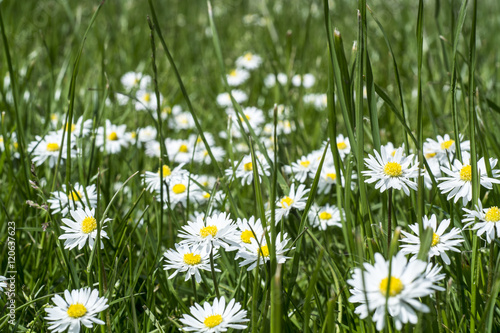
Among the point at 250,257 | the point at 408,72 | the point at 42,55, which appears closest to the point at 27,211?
the point at 250,257

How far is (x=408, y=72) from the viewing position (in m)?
3.20

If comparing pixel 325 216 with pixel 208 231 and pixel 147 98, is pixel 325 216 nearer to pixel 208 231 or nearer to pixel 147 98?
pixel 208 231

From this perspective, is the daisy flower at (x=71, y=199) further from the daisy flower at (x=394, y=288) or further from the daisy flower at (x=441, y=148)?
the daisy flower at (x=441, y=148)

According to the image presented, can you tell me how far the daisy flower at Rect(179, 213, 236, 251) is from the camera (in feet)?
3.50

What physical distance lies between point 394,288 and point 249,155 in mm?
1046

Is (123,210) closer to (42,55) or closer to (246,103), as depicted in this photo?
(246,103)

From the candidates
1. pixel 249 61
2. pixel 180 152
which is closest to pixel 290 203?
pixel 180 152

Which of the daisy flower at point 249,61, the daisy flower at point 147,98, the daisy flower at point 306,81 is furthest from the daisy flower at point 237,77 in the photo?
the daisy flower at point 147,98

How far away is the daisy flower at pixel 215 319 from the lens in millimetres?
914

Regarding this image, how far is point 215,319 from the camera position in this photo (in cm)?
94

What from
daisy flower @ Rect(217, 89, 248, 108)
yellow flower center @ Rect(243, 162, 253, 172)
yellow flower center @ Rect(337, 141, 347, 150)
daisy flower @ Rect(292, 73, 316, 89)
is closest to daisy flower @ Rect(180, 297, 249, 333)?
yellow flower center @ Rect(243, 162, 253, 172)

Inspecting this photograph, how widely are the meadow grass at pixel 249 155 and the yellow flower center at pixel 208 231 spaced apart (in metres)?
0.05

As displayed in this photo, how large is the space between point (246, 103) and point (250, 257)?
2106 millimetres

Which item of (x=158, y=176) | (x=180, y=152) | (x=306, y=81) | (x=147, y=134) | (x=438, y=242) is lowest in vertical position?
(x=438, y=242)
